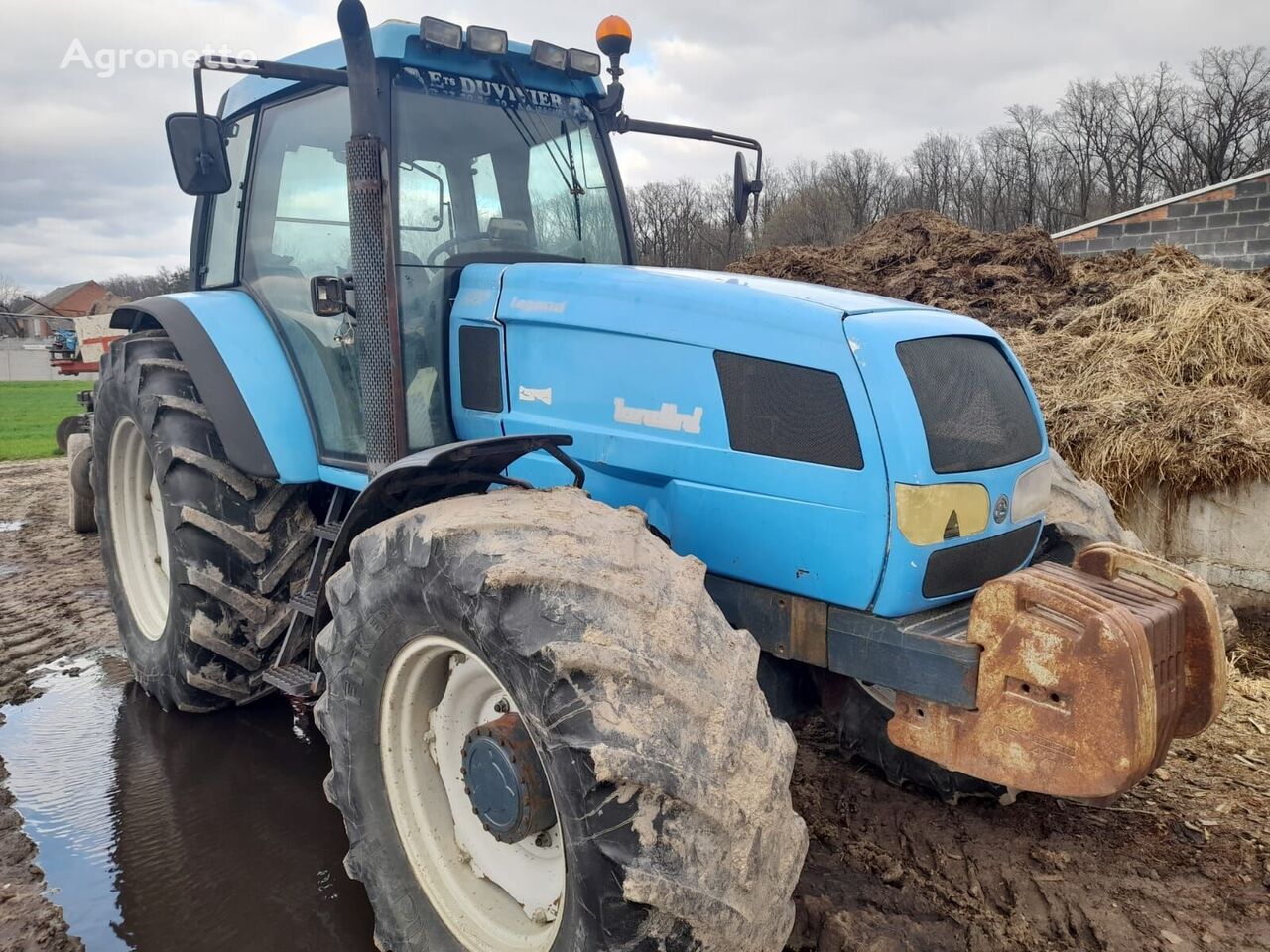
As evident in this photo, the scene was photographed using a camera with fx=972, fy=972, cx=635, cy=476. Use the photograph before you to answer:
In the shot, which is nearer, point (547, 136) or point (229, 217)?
point (547, 136)

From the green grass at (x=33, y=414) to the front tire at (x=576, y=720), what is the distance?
513 inches

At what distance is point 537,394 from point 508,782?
1.26 m

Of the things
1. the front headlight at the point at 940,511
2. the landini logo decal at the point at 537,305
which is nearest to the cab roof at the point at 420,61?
the landini logo decal at the point at 537,305

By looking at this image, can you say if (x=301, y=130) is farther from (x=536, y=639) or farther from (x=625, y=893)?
(x=625, y=893)

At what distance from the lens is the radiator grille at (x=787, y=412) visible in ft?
7.91

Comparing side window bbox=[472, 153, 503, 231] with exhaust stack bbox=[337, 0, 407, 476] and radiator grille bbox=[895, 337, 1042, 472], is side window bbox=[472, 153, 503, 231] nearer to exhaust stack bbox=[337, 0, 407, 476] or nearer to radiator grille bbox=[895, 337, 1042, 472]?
exhaust stack bbox=[337, 0, 407, 476]

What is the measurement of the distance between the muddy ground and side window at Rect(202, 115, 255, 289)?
2.31 m

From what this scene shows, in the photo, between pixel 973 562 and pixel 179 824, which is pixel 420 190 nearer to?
pixel 973 562

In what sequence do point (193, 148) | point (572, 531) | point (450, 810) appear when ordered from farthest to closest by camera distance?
point (193, 148) < point (450, 810) < point (572, 531)

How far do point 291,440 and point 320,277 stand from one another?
0.80m

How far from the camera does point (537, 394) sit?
3053mm

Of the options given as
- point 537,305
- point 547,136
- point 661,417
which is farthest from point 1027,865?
point 547,136

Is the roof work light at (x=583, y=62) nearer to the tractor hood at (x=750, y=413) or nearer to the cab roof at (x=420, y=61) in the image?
the cab roof at (x=420, y=61)

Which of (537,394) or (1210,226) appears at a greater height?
(1210,226)
